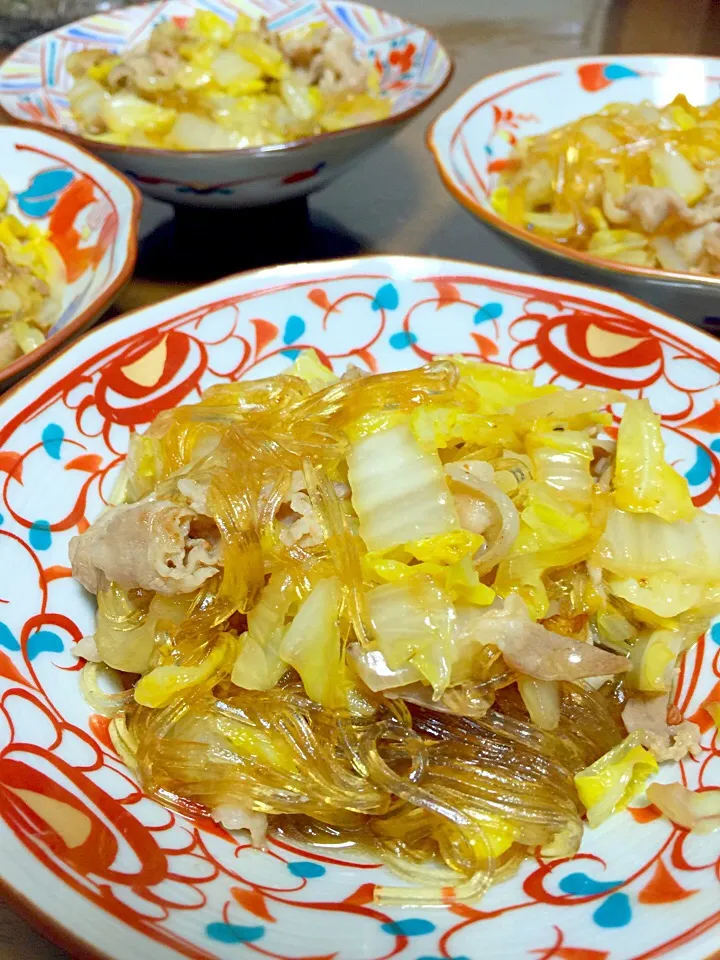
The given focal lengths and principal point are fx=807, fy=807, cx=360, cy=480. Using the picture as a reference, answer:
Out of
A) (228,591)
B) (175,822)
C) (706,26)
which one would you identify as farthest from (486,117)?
(706,26)

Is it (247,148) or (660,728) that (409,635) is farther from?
(247,148)

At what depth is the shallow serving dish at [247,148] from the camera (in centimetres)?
184

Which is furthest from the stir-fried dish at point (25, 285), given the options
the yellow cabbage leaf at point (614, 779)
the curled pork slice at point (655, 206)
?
the curled pork slice at point (655, 206)

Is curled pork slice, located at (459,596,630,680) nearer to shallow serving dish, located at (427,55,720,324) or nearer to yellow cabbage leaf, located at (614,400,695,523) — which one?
yellow cabbage leaf, located at (614,400,695,523)

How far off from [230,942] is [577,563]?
65cm

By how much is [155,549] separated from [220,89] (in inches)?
71.2

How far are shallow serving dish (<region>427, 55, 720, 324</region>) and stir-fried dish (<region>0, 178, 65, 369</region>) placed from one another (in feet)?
3.05

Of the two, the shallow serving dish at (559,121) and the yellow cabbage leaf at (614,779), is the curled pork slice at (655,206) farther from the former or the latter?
the yellow cabbage leaf at (614,779)

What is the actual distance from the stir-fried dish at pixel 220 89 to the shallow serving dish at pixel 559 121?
316 millimetres

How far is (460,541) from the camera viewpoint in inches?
39.5

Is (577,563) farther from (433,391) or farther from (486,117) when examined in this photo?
(486,117)

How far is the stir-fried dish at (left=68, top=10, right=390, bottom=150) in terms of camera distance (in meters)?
2.27

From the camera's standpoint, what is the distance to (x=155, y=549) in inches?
40.6

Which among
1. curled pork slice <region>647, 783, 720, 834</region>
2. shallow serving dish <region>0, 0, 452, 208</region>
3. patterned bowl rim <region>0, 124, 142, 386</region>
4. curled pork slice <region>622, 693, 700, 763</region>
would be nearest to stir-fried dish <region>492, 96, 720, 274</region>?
shallow serving dish <region>0, 0, 452, 208</region>
